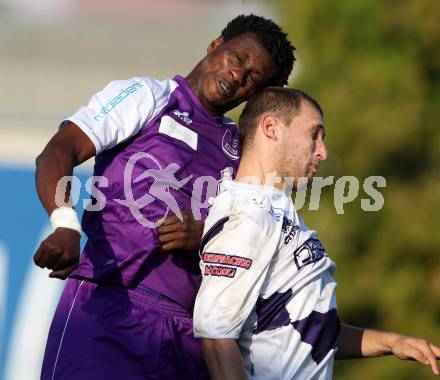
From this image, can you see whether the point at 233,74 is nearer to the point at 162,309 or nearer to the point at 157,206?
the point at 157,206

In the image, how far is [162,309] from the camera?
4336 mm

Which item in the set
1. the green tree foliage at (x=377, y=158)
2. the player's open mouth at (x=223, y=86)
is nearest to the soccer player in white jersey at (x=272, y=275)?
the player's open mouth at (x=223, y=86)

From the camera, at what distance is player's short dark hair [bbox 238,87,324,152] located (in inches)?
178

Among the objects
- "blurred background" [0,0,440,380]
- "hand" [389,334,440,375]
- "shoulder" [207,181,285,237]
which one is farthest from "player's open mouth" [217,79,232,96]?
"blurred background" [0,0,440,380]

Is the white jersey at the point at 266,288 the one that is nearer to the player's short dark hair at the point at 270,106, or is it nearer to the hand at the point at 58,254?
the player's short dark hair at the point at 270,106

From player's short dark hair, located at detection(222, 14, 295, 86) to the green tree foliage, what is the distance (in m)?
4.56

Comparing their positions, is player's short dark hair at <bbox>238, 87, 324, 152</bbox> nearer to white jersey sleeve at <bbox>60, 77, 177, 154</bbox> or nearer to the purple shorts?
white jersey sleeve at <bbox>60, 77, 177, 154</bbox>

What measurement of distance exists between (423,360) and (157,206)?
3.94ft

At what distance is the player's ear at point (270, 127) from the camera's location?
4484 millimetres

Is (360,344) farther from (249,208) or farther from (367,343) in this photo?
(249,208)

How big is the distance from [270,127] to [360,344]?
0.96 m

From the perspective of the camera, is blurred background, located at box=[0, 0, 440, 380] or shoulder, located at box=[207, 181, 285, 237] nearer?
shoulder, located at box=[207, 181, 285, 237]

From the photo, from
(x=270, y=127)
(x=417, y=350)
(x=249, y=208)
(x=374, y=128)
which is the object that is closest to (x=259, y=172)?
(x=270, y=127)

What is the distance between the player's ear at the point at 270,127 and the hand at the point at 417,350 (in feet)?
3.12
